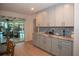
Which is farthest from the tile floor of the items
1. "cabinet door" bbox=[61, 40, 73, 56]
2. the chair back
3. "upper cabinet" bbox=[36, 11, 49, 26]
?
"upper cabinet" bbox=[36, 11, 49, 26]

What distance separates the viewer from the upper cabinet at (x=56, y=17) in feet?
11.0

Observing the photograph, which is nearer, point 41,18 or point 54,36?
point 41,18

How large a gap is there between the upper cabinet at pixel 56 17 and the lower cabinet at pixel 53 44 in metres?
0.50

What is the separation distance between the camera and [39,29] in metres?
3.65

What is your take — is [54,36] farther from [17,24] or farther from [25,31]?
[17,24]

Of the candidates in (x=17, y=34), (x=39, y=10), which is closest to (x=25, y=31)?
(x=17, y=34)

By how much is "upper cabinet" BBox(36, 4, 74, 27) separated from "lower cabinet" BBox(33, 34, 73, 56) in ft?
1.64

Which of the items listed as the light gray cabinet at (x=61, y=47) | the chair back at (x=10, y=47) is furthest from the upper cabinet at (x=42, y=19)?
the chair back at (x=10, y=47)

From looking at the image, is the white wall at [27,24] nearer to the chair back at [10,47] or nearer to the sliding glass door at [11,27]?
the sliding glass door at [11,27]

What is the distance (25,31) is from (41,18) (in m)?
0.64

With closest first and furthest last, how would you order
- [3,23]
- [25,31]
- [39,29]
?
[3,23] → [25,31] → [39,29]

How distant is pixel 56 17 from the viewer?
3.73 metres

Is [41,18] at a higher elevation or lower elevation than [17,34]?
higher

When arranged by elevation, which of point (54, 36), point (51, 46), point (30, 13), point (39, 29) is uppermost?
point (30, 13)
